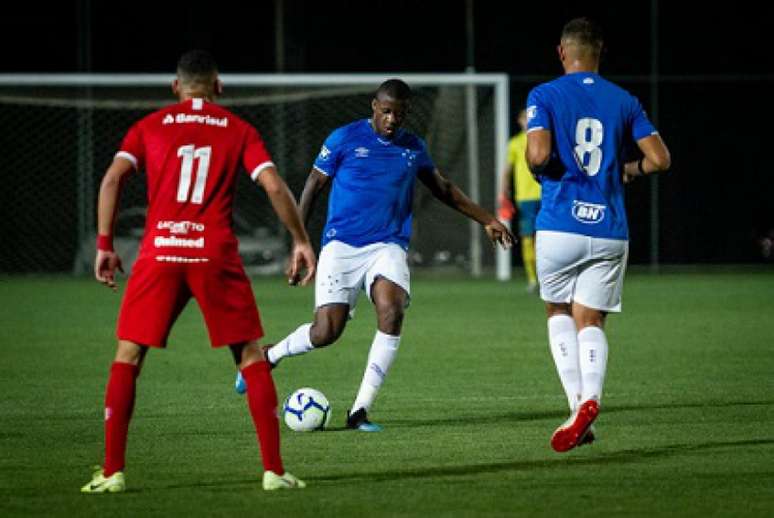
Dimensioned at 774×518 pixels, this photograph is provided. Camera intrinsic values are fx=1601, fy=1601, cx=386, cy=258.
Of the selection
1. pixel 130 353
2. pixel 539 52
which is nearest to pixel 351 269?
pixel 130 353

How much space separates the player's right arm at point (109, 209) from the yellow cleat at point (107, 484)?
2.76ft

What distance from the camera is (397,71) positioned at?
28.8 meters

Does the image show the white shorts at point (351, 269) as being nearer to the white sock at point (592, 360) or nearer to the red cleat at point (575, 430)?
the white sock at point (592, 360)

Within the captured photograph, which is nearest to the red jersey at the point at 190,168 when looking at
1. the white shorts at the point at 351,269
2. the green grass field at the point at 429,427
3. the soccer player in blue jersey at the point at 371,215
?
the green grass field at the point at 429,427

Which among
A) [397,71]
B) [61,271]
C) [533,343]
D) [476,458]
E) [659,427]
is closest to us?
[476,458]

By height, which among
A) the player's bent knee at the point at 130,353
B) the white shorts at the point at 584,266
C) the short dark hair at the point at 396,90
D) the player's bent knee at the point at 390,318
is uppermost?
the short dark hair at the point at 396,90

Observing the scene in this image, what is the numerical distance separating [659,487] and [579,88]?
218cm

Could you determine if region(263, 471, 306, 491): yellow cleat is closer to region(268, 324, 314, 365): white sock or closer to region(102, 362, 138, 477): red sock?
region(102, 362, 138, 477): red sock

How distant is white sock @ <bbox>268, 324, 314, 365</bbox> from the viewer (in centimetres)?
936

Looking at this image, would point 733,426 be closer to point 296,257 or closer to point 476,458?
point 476,458

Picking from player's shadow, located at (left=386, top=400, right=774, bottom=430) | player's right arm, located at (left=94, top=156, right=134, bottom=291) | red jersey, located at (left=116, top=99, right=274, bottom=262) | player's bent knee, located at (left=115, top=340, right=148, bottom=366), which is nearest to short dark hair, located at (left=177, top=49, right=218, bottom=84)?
red jersey, located at (left=116, top=99, right=274, bottom=262)

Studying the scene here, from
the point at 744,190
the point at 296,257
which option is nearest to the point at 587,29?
the point at 296,257

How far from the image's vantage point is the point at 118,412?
667cm

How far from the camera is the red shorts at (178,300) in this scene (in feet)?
21.9
